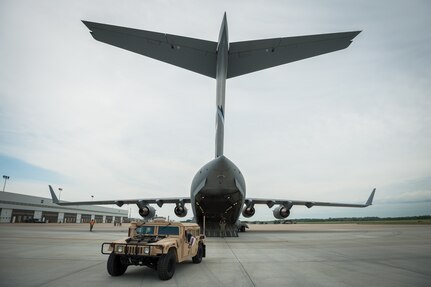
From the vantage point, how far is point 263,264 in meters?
7.56

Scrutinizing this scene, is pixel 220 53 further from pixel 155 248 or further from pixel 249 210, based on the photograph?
pixel 249 210

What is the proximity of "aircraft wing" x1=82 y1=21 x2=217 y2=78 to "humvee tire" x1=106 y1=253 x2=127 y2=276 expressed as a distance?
23.0ft

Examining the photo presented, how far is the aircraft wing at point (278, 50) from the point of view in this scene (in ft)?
30.1

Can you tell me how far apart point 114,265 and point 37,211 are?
2270 inches

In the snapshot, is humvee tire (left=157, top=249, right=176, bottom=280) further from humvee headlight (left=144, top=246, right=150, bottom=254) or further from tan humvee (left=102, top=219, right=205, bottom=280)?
humvee headlight (left=144, top=246, right=150, bottom=254)

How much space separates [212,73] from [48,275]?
30.4 feet

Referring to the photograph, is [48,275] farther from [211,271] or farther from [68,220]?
[68,220]

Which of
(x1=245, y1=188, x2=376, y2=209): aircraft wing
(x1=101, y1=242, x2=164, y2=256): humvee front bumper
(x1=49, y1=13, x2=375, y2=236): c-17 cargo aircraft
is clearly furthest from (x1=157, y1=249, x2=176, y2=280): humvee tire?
(x1=245, y1=188, x2=376, y2=209): aircraft wing

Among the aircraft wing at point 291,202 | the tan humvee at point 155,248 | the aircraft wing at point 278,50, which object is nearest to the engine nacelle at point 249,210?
the aircraft wing at point 291,202

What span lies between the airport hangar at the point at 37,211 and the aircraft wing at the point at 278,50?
47.9 metres

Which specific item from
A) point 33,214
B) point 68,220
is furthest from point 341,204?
point 68,220

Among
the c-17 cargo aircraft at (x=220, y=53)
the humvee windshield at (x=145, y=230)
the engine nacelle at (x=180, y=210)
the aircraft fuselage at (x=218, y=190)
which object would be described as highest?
the c-17 cargo aircraft at (x=220, y=53)

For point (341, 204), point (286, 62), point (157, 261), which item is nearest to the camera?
point (157, 261)

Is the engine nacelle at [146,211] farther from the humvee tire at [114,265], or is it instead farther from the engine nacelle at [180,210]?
the humvee tire at [114,265]
